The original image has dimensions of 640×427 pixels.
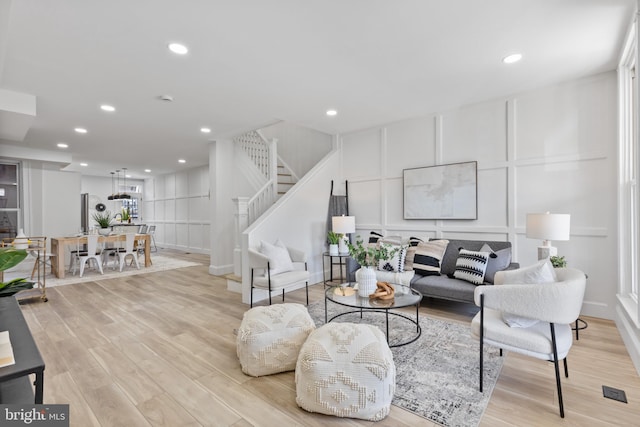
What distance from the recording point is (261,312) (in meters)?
2.58

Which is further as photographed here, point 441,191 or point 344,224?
point 344,224

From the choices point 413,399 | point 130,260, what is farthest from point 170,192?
point 413,399

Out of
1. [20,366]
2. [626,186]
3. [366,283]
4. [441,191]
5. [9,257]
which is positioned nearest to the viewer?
[20,366]

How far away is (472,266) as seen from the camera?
3568 mm

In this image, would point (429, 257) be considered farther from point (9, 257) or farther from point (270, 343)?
point (9, 257)

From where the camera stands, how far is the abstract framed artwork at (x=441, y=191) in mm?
4344

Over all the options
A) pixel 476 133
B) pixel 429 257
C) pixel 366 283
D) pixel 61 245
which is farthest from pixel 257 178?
pixel 61 245

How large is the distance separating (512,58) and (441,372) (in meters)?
3.06

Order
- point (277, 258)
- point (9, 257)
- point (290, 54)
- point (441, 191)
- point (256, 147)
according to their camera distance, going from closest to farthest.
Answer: point (9, 257) → point (290, 54) → point (277, 258) → point (441, 191) → point (256, 147)

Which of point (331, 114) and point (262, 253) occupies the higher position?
point (331, 114)

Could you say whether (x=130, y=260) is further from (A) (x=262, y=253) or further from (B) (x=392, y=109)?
(B) (x=392, y=109)

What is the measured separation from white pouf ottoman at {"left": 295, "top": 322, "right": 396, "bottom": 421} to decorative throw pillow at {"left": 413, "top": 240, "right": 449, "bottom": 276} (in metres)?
2.23

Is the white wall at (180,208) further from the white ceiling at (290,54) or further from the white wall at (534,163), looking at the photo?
the white wall at (534,163)

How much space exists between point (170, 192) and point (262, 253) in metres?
8.17
